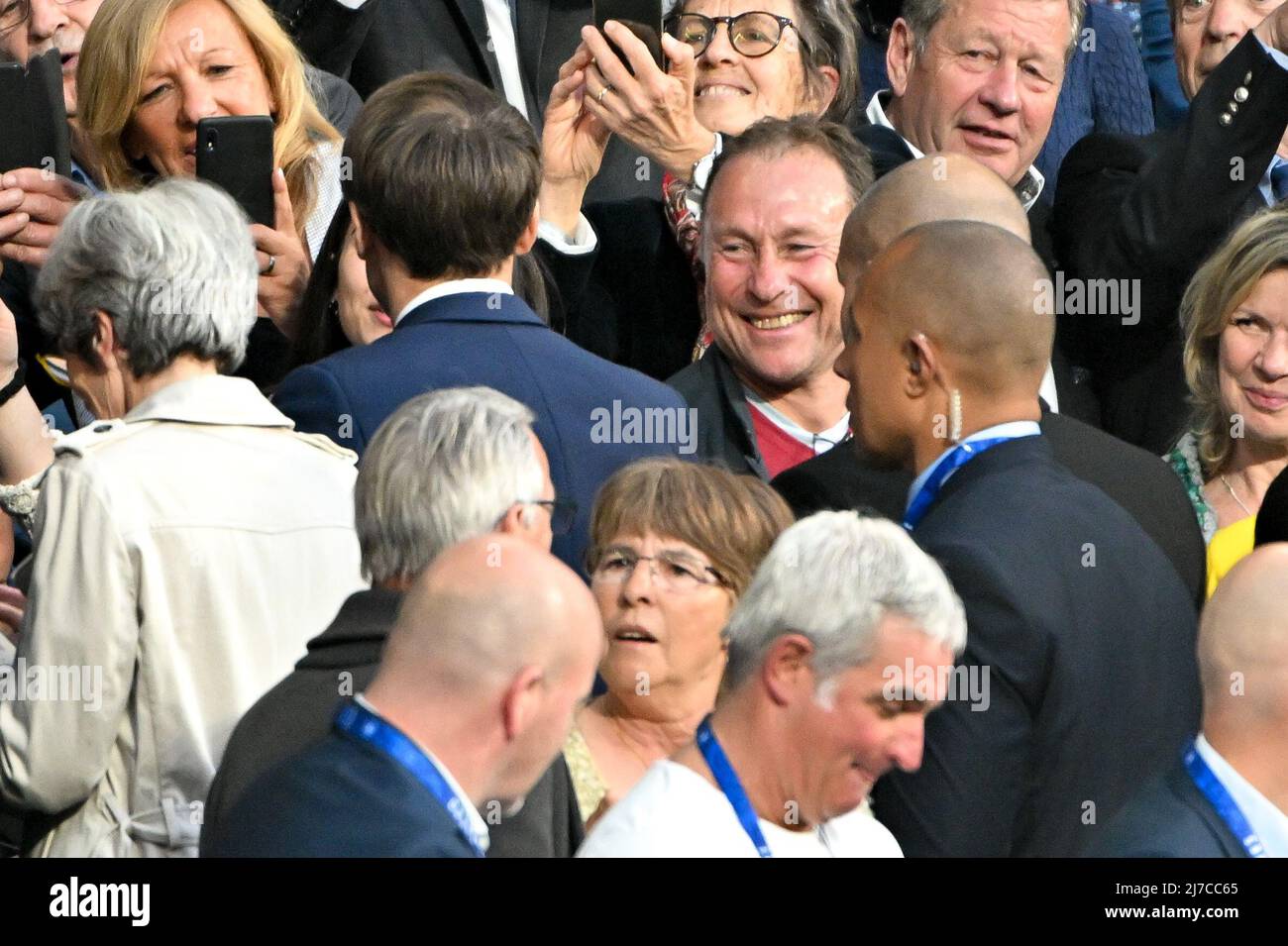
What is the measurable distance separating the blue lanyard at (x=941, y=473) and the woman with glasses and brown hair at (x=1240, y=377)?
1.45m

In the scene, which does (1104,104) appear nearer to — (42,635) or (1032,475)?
(1032,475)

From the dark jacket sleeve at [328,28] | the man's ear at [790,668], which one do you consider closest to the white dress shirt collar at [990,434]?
the man's ear at [790,668]

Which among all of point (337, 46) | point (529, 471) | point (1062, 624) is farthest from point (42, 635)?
point (337, 46)

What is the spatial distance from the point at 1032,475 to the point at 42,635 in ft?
5.27

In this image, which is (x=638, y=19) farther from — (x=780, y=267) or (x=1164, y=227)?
(x=1164, y=227)

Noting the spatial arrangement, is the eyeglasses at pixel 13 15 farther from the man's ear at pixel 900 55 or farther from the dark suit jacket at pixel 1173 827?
the dark suit jacket at pixel 1173 827

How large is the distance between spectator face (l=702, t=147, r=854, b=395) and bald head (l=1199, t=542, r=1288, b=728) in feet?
6.50

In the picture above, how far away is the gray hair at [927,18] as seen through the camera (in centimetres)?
583

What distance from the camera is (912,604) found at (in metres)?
3.22

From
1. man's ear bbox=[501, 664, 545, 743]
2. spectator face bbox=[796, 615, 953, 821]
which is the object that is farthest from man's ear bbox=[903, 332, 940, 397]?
man's ear bbox=[501, 664, 545, 743]

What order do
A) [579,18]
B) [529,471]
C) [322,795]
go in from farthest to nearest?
[579,18], [529,471], [322,795]

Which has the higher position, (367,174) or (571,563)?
(367,174)

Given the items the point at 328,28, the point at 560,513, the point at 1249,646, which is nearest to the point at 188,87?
the point at 328,28

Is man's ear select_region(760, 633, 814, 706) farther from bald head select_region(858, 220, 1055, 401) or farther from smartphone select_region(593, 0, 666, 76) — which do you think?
smartphone select_region(593, 0, 666, 76)
